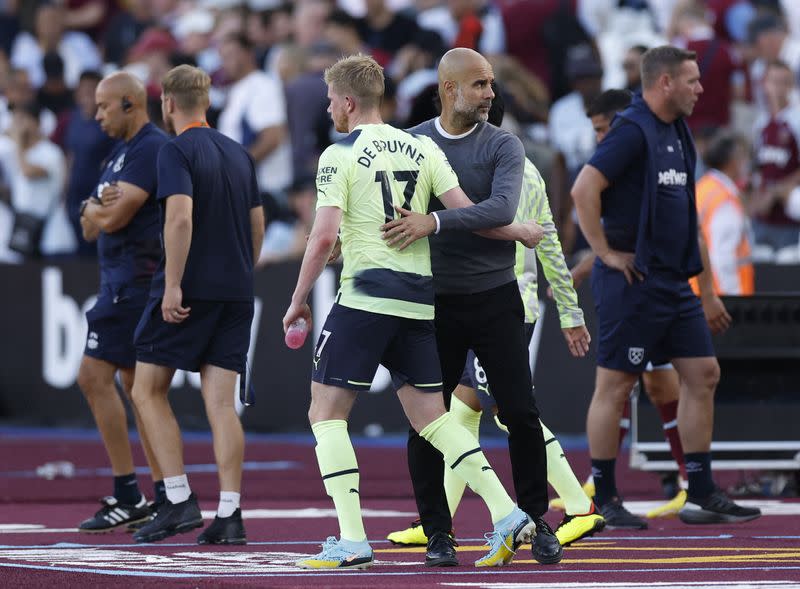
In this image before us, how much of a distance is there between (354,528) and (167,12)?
15560mm

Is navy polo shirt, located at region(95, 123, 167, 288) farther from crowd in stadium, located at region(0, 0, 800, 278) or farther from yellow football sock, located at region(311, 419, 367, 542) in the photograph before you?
crowd in stadium, located at region(0, 0, 800, 278)

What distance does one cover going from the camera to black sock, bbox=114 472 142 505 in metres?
10.0

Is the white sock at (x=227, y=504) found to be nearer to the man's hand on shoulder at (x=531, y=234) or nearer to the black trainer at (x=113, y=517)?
the black trainer at (x=113, y=517)

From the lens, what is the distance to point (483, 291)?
7.82m

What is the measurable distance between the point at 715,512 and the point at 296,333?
345cm

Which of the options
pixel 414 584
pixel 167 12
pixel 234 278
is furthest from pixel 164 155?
pixel 167 12

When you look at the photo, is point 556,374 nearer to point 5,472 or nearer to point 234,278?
point 5,472

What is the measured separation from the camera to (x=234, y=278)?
926cm

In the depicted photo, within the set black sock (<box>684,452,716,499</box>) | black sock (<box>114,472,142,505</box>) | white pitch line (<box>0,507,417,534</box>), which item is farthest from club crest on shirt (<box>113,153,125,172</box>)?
black sock (<box>684,452,716,499</box>)

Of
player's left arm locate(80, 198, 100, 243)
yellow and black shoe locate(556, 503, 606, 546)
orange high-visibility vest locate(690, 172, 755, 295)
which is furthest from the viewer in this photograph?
orange high-visibility vest locate(690, 172, 755, 295)

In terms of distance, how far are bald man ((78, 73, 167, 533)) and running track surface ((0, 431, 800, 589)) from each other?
422 mm

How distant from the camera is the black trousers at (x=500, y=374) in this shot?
25.6ft

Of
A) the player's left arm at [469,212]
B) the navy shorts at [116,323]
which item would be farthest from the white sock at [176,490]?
the player's left arm at [469,212]

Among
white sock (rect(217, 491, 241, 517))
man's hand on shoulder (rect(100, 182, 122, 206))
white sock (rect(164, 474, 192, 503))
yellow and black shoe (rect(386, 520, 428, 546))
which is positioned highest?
man's hand on shoulder (rect(100, 182, 122, 206))
